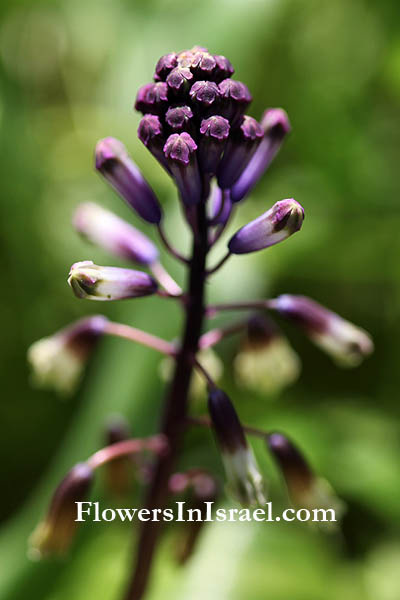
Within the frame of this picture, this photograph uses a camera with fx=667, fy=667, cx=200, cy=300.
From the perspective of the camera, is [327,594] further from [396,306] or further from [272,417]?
[396,306]

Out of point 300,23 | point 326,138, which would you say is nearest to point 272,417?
point 326,138

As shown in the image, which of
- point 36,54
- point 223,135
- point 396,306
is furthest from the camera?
point 36,54

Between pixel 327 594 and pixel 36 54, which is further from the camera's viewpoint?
pixel 36 54

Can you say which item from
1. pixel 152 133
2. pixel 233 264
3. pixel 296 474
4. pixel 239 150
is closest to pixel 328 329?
pixel 296 474

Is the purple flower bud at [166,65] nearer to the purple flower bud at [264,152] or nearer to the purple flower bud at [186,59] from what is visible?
the purple flower bud at [186,59]

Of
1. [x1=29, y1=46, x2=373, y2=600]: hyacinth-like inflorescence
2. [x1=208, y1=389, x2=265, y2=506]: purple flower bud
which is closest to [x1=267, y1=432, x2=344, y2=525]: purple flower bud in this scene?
[x1=29, y1=46, x2=373, y2=600]: hyacinth-like inflorescence

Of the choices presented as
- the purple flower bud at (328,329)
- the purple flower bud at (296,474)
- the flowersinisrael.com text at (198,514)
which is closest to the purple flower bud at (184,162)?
the purple flower bud at (328,329)

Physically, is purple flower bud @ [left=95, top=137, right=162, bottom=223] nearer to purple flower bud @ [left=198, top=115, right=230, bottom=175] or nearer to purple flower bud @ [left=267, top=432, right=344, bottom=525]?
purple flower bud @ [left=198, top=115, right=230, bottom=175]
